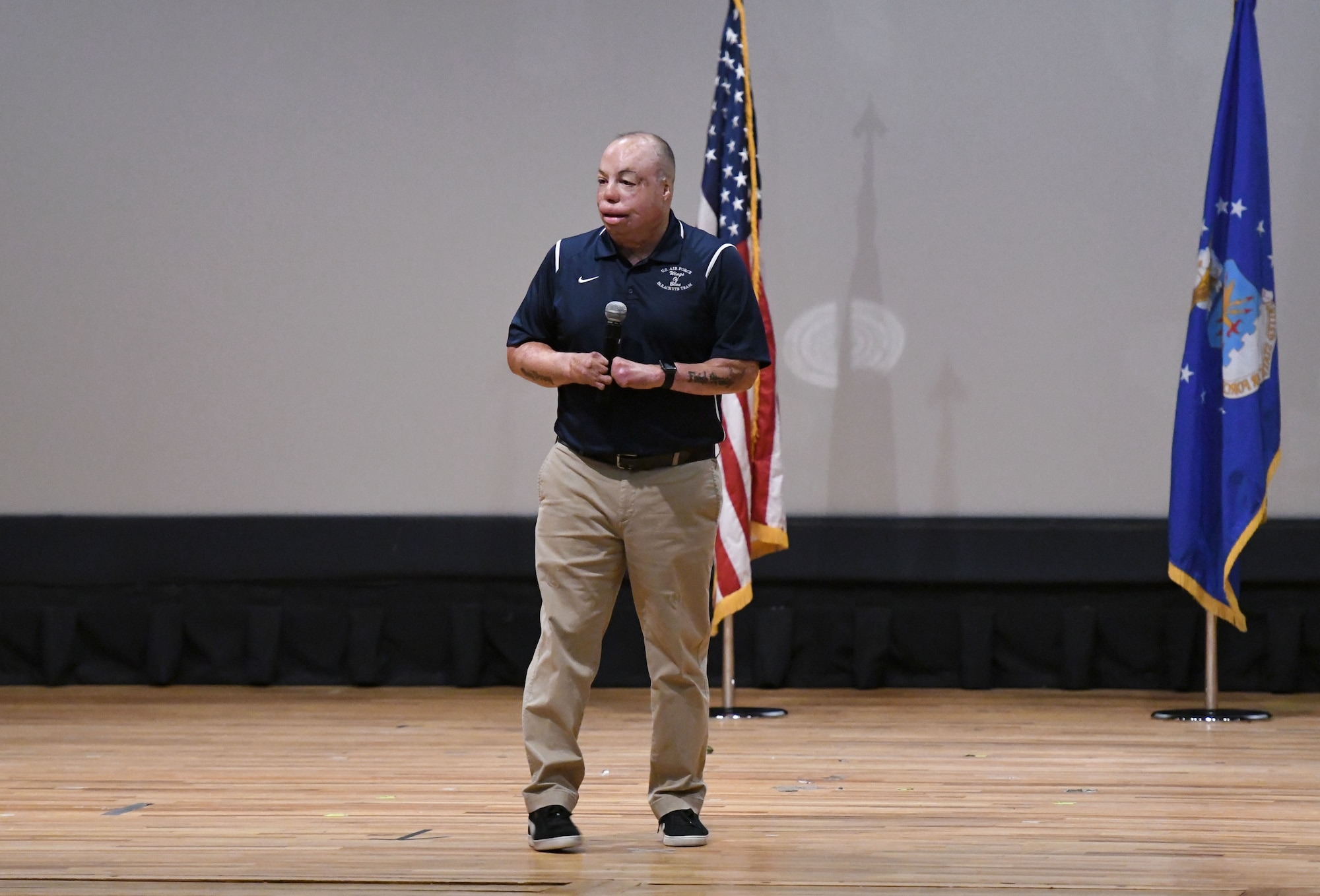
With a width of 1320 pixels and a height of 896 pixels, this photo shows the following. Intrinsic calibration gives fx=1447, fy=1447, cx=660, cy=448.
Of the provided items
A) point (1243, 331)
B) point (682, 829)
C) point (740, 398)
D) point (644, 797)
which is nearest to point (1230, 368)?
point (1243, 331)

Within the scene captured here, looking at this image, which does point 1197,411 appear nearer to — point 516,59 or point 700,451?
point 700,451

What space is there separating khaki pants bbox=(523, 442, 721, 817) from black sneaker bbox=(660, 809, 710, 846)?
0.02m

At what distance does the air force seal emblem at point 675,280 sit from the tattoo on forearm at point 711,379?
19cm

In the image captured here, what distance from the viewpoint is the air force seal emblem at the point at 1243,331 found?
4.66 meters

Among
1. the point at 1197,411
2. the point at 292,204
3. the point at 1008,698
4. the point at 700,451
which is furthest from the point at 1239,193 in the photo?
the point at 292,204

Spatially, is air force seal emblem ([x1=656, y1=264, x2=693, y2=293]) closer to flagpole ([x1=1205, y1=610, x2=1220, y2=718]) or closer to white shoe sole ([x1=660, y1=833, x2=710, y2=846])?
white shoe sole ([x1=660, y1=833, x2=710, y2=846])

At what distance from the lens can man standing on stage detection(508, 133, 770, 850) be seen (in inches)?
111

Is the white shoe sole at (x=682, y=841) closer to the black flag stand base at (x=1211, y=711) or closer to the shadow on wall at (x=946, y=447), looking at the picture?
the black flag stand base at (x=1211, y=711)

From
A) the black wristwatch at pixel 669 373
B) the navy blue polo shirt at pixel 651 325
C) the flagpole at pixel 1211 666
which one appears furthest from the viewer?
the flagpole at pixel 1211 666

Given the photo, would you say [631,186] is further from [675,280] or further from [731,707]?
[731,707]

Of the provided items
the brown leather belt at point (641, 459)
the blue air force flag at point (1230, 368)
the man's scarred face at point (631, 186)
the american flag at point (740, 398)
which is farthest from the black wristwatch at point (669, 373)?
the blue air force flag at point (1230, 368)

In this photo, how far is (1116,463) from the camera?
5.36 metres

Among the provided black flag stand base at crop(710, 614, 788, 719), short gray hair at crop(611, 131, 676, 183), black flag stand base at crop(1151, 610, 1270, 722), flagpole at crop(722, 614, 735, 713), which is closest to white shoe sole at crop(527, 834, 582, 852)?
short gray hair at crop(611, 131, 676, 183)

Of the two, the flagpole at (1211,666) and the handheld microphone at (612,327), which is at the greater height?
the handheld microphone at (612,327)
